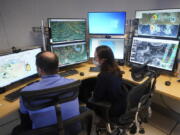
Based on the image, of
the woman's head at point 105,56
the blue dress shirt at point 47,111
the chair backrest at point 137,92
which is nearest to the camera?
the blue dress shirt at point 47,111

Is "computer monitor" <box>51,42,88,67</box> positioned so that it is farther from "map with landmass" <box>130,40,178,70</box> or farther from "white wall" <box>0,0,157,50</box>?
"map with landmass" <box>130,40,178,70</box>

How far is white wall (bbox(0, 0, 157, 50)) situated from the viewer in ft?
6.27

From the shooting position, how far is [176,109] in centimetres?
230

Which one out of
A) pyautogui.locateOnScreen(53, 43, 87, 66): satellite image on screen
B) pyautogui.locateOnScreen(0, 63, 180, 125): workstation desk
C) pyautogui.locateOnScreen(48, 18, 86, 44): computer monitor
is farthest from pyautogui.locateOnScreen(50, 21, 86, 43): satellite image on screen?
pyautogui.locateOnScreen(0, 63, 180, 125): workstation desk

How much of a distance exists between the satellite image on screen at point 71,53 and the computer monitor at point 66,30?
90mm

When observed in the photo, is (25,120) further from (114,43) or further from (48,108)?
(114,43)

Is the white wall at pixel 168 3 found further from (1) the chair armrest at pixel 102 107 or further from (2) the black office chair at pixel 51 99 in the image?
(2) the black office chair at pixel 51 99

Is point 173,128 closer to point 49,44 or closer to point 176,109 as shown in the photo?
point 176,109

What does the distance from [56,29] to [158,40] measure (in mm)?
1358

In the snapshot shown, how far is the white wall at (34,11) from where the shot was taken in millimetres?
1911

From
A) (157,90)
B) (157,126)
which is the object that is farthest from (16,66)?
(157,126)

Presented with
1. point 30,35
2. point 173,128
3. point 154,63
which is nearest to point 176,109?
point 173,128

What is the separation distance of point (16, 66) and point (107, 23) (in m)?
1.40

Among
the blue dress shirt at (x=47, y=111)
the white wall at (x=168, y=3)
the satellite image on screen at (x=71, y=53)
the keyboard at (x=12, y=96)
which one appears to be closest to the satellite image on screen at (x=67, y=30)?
the satellite image on screen at (x=71, y=53)
